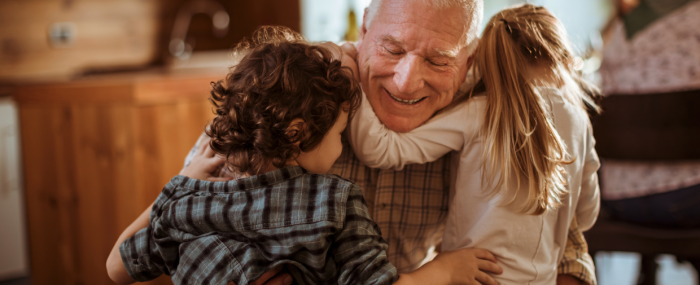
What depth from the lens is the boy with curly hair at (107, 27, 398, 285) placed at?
2.77 feet

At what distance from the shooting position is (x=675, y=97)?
62.9 inches

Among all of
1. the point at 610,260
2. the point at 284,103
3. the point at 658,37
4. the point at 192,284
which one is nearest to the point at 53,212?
the point at 192,284

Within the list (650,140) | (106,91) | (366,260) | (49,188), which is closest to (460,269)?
(366,260)

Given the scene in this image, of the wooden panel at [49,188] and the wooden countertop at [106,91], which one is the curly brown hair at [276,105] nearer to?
the wooden countertop at [106,91]

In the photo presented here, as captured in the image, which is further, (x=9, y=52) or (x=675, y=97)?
(x=9, y=52)

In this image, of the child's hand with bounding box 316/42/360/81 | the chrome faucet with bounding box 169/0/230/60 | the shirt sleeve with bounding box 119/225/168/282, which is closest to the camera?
the shirt sleeve with bounding box 119/225/168/282

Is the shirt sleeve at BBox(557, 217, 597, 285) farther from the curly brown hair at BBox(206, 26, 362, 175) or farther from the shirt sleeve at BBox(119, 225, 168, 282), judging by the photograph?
the shirt sleeve at BBox(119, 225, 168, 282)

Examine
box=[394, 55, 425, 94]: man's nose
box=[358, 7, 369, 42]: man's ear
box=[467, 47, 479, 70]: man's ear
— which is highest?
box=[358, 7, 369, 42]: man's ear

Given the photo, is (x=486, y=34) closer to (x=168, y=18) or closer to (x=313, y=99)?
(x=313, y=99)

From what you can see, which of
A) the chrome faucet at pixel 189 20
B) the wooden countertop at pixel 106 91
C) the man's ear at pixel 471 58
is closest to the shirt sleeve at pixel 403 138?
the man's ear at pixel 471 58

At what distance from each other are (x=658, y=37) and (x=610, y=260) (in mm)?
1758

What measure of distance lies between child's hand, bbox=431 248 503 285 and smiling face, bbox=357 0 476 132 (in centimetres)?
28

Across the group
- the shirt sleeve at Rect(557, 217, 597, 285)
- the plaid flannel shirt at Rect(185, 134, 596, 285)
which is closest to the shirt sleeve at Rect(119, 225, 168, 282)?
the plaid flannel shirt at Rect(185, 134, 596, 285)

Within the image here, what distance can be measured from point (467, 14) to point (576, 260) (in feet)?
2.18
